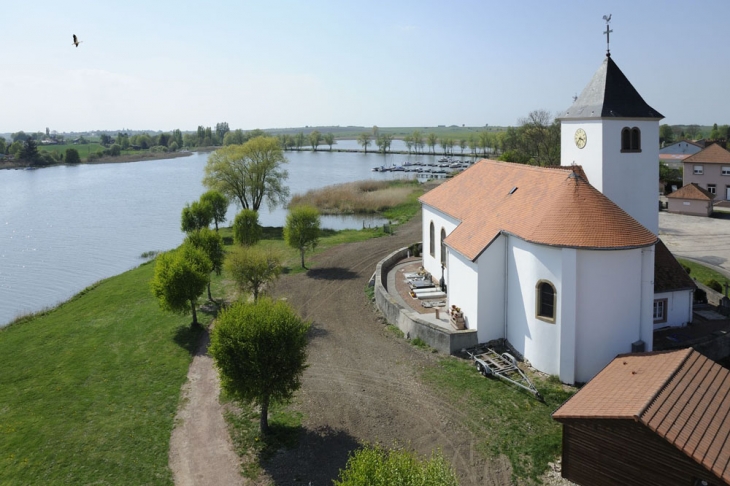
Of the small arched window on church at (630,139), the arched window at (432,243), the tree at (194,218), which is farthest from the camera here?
the tree at (194,218)

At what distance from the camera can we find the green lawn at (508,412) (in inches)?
624

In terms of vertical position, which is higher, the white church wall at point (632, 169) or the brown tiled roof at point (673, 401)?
the white church wall at point (632, 169)

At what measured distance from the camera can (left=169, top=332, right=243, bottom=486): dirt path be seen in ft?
51.3

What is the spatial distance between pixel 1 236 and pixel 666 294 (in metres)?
57.6

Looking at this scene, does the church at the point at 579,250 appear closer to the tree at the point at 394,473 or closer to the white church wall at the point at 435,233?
the white church wall at the point at 435,233

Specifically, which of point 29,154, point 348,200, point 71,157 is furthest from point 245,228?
point 29,154

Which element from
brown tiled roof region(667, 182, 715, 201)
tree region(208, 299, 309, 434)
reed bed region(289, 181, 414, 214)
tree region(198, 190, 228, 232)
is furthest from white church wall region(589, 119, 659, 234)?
reed bed region(289, 181, 414, 214)

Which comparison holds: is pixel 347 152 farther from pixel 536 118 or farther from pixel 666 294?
pixel 666 294

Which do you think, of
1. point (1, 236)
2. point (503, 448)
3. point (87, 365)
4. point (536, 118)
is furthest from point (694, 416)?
point (536, 118)

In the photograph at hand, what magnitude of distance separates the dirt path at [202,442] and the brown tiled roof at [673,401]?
914 cm

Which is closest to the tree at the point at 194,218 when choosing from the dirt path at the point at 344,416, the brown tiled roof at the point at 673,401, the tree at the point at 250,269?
the tree at the point at 250,269

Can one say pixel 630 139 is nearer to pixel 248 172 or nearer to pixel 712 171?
pixel 712 171

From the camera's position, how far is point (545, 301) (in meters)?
20.2

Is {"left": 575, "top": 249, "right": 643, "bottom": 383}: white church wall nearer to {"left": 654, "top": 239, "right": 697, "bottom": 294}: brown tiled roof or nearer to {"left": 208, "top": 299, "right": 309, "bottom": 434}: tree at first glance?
{"left": 654, "top": 239, "right": 697, "bottom": 294}: brown tiled roof
